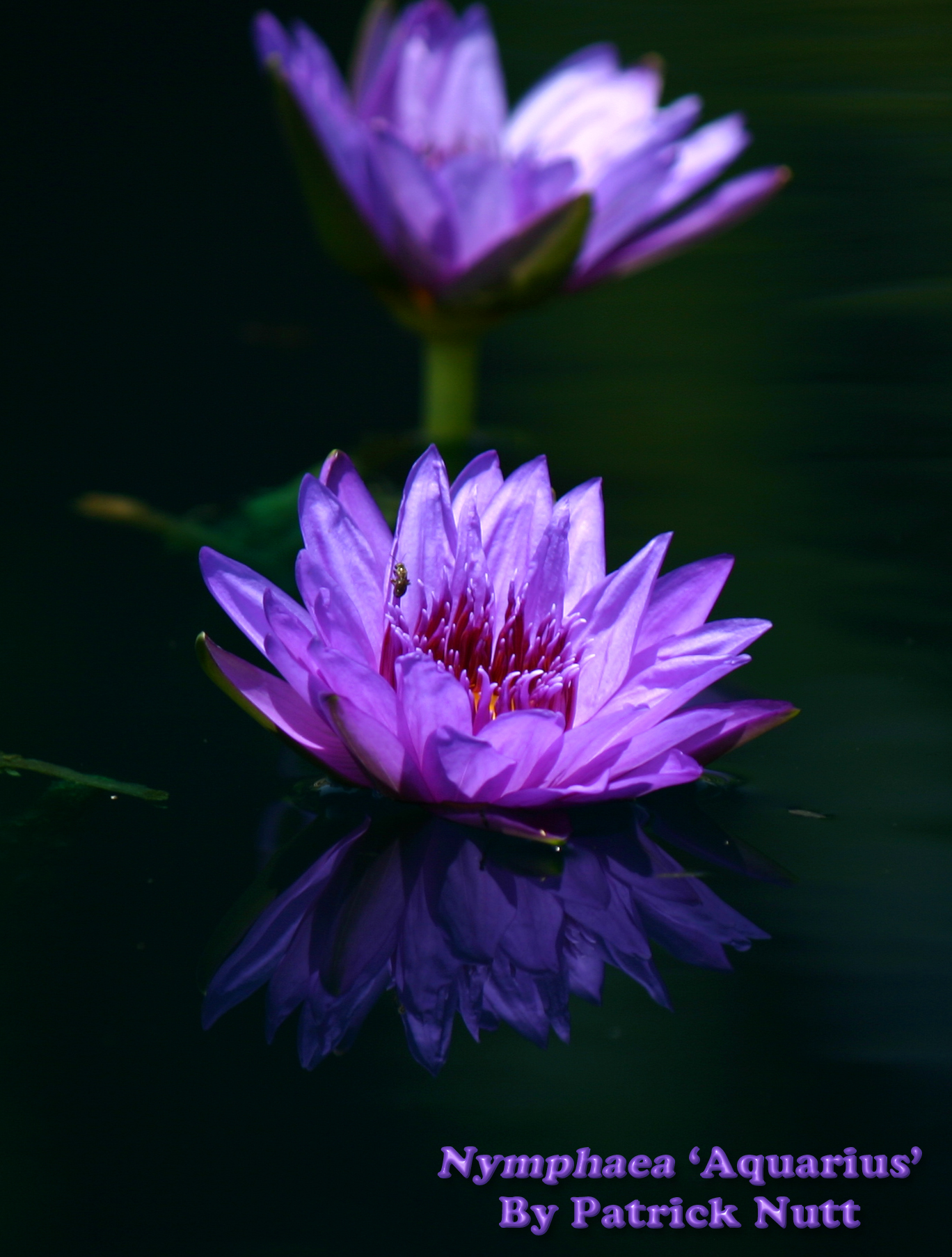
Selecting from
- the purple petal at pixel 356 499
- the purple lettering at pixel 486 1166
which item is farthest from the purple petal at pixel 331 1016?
the purple petal at pixel 356 499

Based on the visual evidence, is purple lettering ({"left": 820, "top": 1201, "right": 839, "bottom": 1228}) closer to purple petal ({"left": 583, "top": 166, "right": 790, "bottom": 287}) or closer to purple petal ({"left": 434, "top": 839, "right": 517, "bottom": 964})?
purple petal ({"left": 434, "top": 839, "right": 517, "bottom": 964})

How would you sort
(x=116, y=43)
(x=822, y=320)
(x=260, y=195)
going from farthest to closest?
(x=116, y=43) < (x=260, y=195) < (x=822, y=320)

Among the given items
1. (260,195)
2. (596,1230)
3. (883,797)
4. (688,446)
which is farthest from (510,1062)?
(260,195)

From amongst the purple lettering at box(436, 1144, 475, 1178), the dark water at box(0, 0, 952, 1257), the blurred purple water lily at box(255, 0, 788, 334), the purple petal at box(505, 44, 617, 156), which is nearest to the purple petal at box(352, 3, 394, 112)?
the blurred purple water lily at box(255, 0, 788, 334)

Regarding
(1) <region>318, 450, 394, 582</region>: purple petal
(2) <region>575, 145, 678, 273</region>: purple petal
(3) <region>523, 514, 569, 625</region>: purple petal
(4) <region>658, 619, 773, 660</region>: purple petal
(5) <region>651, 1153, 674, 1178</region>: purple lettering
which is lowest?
(5) <region>651, 1153, 674, 1178</region>: purple lettering

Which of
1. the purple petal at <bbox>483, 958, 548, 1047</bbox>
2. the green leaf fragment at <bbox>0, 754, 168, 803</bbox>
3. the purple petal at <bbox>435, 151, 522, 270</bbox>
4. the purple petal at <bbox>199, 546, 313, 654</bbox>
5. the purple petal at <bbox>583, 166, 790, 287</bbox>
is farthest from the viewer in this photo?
the purple petal at <bbox>583, 166, 790, 287</bbox>

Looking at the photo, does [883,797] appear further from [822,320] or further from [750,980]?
[822,320]

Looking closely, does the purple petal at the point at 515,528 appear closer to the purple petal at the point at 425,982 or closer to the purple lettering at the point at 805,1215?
the purple petal at the point at 425,982
